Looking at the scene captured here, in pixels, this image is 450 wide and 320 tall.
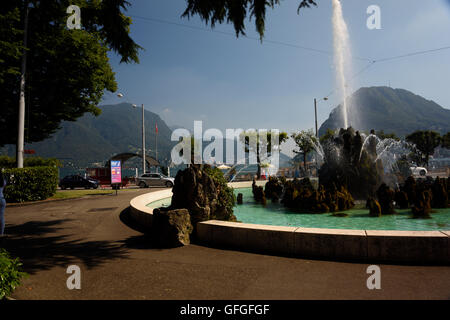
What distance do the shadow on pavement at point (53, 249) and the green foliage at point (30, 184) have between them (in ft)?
28.8

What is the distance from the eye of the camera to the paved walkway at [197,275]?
3.79 metres

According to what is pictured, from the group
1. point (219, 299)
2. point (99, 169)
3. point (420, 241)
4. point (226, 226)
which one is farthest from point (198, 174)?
point (99, 169)

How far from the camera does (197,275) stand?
4.53 meters

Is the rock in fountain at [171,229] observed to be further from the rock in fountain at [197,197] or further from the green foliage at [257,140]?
the green foliage at [257,140]

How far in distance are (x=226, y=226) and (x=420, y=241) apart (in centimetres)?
384

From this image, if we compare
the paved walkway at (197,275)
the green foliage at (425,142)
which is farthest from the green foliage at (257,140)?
the paved walkway at (197,275)

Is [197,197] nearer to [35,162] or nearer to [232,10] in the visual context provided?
[232,10]

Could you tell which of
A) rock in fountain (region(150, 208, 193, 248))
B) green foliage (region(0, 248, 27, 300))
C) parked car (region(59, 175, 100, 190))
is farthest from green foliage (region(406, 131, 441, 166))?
green foliage (region(0, 248, 27, 300))

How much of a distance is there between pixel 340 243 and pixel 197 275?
112 inches

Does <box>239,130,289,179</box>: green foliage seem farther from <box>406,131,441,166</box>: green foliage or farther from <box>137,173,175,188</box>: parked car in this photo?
<box>406,131,441,166</box>: green foliage

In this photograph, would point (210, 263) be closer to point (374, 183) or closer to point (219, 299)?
point (219, 299)

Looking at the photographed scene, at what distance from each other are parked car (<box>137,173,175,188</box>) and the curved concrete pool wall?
24.2m

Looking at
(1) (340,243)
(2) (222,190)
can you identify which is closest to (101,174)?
(2) (222,190)

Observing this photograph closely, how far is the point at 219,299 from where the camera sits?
12.0ft
